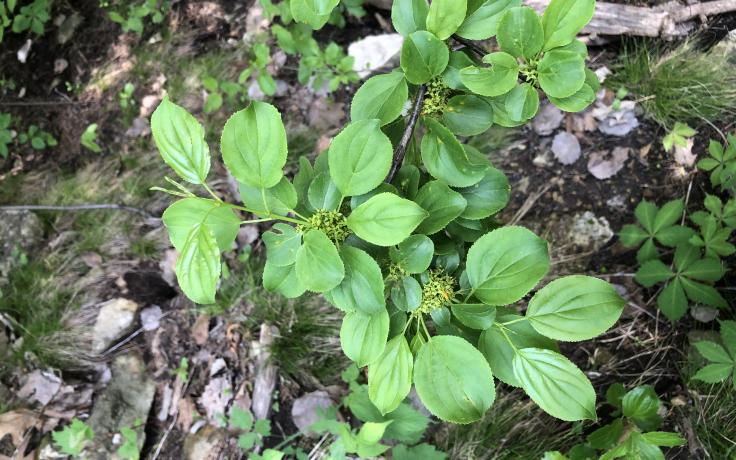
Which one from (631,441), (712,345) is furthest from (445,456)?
(712,345)

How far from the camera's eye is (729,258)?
2.17 m

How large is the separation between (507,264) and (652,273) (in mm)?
1337

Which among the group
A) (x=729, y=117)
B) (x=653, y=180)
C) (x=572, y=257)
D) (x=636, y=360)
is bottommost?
(x=636, y=360)

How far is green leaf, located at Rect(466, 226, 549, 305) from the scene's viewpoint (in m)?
1.04

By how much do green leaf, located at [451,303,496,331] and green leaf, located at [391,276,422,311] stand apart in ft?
0.26

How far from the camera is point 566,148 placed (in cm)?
250

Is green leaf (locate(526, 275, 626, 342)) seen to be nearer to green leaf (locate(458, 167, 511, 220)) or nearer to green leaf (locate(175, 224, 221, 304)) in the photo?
green leaf (locate(458, 167, 511, 220))

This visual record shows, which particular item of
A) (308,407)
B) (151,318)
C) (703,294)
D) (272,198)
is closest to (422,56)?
(272,198)

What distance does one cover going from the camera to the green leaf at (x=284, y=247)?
108 centimetres

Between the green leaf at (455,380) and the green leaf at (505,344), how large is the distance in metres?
0.11

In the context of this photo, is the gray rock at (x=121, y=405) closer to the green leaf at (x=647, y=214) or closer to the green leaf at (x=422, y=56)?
the green leaf at (x=422, y=56)

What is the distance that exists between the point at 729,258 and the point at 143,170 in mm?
3087

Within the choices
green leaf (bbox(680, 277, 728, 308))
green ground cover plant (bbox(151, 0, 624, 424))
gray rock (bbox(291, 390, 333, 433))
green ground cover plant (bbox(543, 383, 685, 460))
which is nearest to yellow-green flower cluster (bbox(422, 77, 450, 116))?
green ground cover plant (bbox(151, 0, 624, 424))

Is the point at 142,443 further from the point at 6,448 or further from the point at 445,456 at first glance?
the point at 445,456
